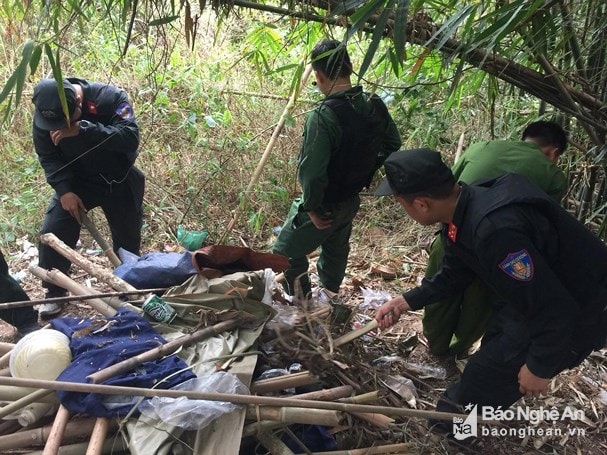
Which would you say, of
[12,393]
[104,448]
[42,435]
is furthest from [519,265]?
[12,393]

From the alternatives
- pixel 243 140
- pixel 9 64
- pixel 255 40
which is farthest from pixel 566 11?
pixel 9 64

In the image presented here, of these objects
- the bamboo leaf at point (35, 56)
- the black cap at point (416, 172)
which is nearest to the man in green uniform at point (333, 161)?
the black cap at point (416, 172)

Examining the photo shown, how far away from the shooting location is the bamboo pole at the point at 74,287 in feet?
8.34

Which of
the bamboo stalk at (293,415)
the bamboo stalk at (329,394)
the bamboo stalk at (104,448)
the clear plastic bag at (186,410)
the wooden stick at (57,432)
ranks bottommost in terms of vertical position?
the bamboo stalk at (104,448)

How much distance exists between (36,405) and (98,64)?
15.8 feet

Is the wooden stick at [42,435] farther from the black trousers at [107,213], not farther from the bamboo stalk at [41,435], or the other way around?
the black trousers at [107,213]

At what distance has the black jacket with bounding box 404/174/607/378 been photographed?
1.71 m

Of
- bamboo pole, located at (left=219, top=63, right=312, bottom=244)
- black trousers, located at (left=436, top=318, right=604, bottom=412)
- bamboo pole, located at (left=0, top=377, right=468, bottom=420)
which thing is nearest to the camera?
bamboo pole, located at (left=0, top=377, right=468, bottom=420)

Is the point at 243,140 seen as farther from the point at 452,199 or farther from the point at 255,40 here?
the point at 452,199

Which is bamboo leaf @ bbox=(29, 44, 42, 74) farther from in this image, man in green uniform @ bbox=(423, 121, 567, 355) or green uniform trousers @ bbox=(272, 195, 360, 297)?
man in green uniform @ bbox=(423, 121, 567, 355)

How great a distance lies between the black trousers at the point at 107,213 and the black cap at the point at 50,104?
51cm

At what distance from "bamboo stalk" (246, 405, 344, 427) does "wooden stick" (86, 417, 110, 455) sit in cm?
52

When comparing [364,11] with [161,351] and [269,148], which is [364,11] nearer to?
[161,351]

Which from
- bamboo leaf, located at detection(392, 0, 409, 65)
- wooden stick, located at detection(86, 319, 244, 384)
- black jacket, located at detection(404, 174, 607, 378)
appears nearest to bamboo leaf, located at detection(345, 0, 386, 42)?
bamboo leaf, located at detection(392, 0, 409, 65)
